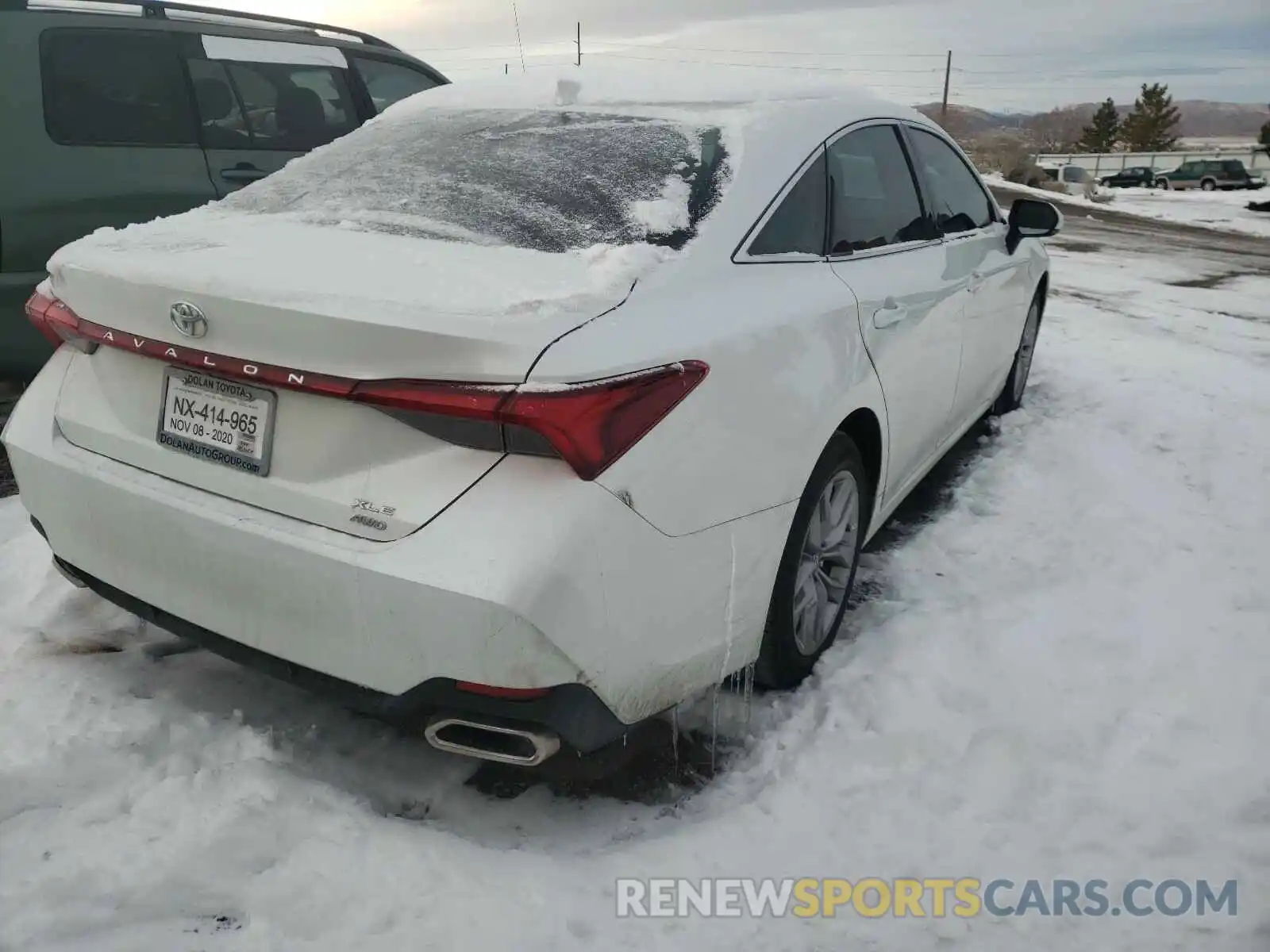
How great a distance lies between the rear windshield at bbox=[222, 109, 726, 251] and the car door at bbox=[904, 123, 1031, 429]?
140 centimetres

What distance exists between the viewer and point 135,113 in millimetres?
4668

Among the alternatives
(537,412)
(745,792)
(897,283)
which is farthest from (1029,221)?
(537,412)

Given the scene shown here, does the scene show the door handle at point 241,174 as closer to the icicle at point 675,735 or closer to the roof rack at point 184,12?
the roof rack at point 184,12

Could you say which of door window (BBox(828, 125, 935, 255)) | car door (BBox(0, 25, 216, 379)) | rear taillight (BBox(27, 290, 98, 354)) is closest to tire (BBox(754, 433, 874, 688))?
door window (BBox(828, 125, 935, 255))

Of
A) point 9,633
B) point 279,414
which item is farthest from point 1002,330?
point 9,633

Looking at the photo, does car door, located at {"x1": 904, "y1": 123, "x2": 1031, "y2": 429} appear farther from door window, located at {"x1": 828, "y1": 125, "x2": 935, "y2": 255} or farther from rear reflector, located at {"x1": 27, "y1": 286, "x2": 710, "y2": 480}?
rear reflector, located at {"x1": 27, "y1": 286, "x2": 710, "y2": 480}

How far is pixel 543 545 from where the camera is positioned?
1.82 metres

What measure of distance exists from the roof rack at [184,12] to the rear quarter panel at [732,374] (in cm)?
383

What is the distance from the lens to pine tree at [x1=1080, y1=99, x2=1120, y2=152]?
83875 millimetres

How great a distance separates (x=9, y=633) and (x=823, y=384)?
240 cm

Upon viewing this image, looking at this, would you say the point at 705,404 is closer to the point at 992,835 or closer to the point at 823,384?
the point at 823,384

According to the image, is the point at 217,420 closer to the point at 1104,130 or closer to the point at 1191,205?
the point at 1191,205

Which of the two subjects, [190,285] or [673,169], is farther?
[673,169]

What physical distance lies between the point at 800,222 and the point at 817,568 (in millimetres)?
949
